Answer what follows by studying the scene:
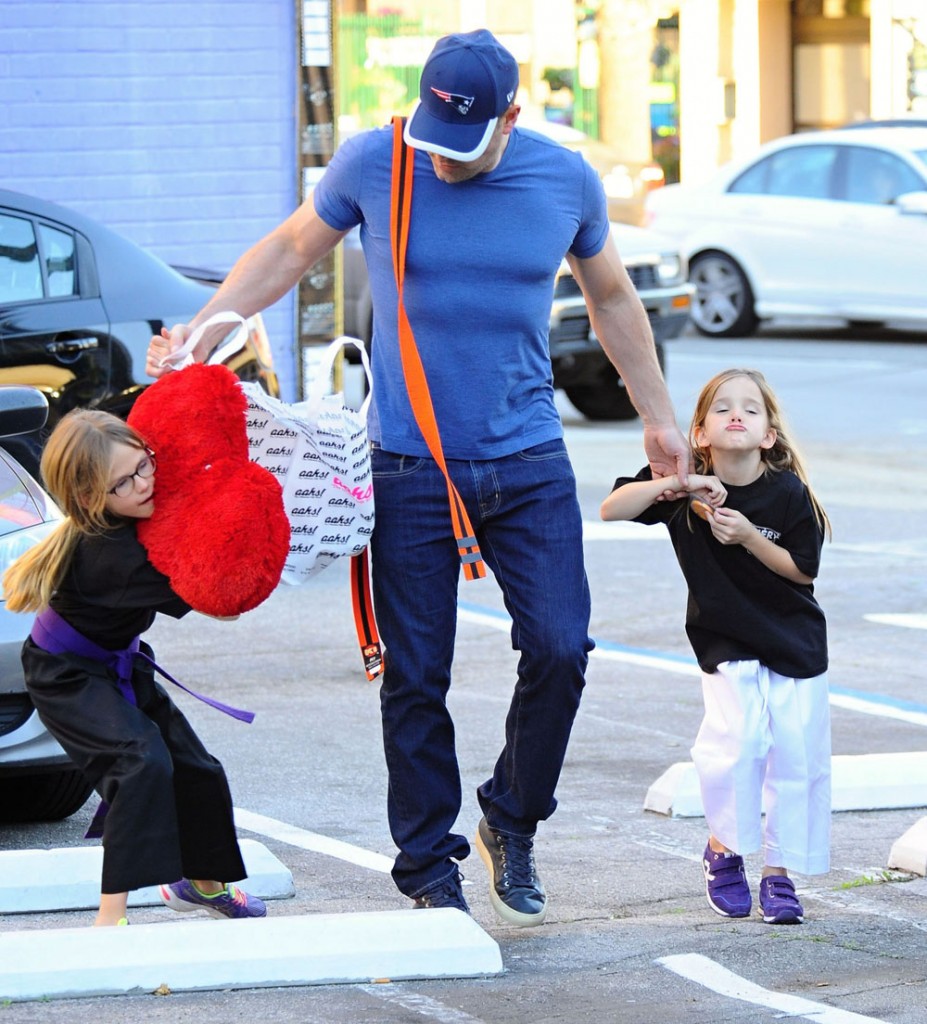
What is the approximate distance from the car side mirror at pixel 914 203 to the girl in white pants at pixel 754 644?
12.9m

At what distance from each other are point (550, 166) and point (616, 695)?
3.10 meters

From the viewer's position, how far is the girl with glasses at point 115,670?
4215 millimetres

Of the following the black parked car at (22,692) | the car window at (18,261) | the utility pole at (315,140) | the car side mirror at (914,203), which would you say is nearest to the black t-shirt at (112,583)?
the black parked car at (22,692)

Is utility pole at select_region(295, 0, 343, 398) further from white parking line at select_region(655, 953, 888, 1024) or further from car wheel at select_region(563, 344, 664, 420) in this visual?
white parking line at select_region(655, 953, 888, 1024)

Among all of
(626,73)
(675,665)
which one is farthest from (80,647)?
(626,73)

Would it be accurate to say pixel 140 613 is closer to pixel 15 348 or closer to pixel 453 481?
pixel 453 481

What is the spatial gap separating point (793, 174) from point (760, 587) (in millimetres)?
14117

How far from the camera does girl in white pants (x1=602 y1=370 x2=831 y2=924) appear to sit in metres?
4.71

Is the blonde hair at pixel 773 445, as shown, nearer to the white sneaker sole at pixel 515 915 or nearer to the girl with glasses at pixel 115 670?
the white sneaker sole at pixel 515 915

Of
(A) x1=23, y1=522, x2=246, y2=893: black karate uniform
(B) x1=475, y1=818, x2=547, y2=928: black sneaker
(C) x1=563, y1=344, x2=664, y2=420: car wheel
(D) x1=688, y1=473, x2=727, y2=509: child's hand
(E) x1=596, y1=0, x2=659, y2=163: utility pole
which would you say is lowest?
(B) x1=475, y1=818, x2=547, y2=928: black sneaker

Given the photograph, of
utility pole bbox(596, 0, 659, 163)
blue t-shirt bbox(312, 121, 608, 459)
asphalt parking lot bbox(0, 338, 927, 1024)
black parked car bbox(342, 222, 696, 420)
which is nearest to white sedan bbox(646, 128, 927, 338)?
black parked car bbox(342, 222, 696, 420)

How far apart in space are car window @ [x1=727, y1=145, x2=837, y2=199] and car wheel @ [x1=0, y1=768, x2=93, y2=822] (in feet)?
44.4

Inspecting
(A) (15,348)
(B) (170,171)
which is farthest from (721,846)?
(B) (170,171)

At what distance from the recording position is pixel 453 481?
4.51 metres
